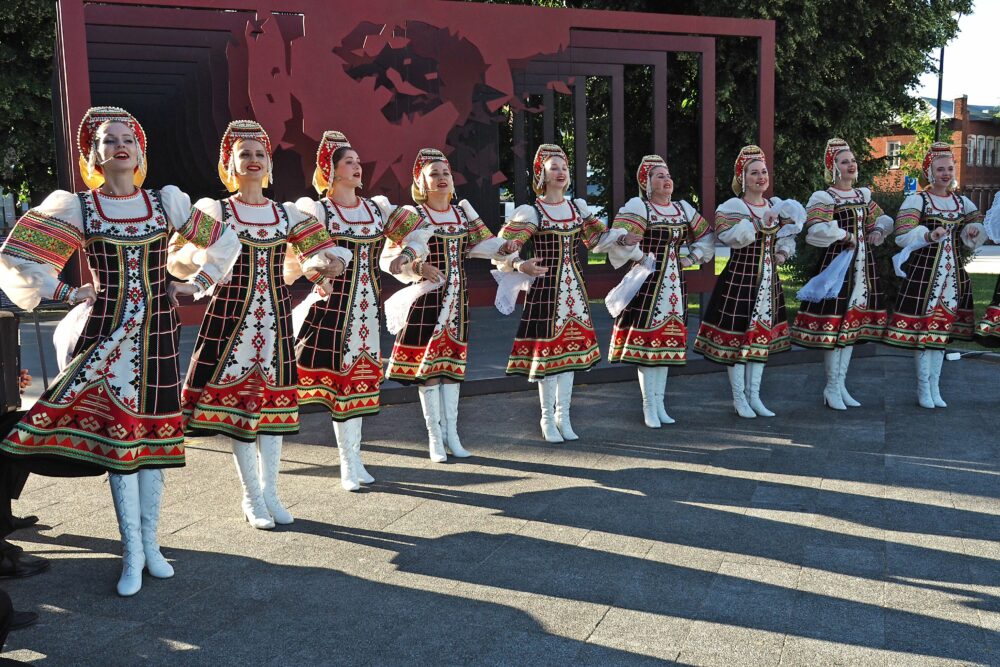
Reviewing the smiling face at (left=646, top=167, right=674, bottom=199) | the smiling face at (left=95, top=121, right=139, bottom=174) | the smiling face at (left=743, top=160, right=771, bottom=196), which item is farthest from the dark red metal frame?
the smiling face at (left=95, top=121, right=139, bottom=174)

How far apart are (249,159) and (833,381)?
4.75 m

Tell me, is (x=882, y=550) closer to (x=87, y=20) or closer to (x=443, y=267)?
(x=443, y=267)

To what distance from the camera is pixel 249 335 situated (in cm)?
480

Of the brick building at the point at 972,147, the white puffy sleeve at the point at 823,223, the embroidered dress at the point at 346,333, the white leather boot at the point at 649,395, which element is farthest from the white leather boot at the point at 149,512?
the brick building at the point at 972,147

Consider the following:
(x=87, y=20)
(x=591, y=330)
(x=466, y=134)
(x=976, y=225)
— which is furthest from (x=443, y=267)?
(x=976, y=225)

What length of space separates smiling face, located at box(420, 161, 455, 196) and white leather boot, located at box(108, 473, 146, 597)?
8.37 ft

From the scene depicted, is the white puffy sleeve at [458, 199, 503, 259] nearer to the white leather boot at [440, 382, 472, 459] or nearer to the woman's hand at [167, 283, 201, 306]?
the white leather boot at [440, 382, 472, 459]

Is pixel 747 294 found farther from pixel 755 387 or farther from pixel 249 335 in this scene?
pixel 249 335

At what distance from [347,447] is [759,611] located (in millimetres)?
2626

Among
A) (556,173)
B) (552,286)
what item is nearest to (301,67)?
(556,173)

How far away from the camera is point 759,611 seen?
12.5 ft

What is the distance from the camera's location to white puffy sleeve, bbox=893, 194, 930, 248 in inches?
281

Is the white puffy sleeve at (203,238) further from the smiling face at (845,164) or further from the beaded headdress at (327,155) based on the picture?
the smiling face at (845,164)

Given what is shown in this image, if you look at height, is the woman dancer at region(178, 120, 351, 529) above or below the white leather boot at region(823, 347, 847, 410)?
above
